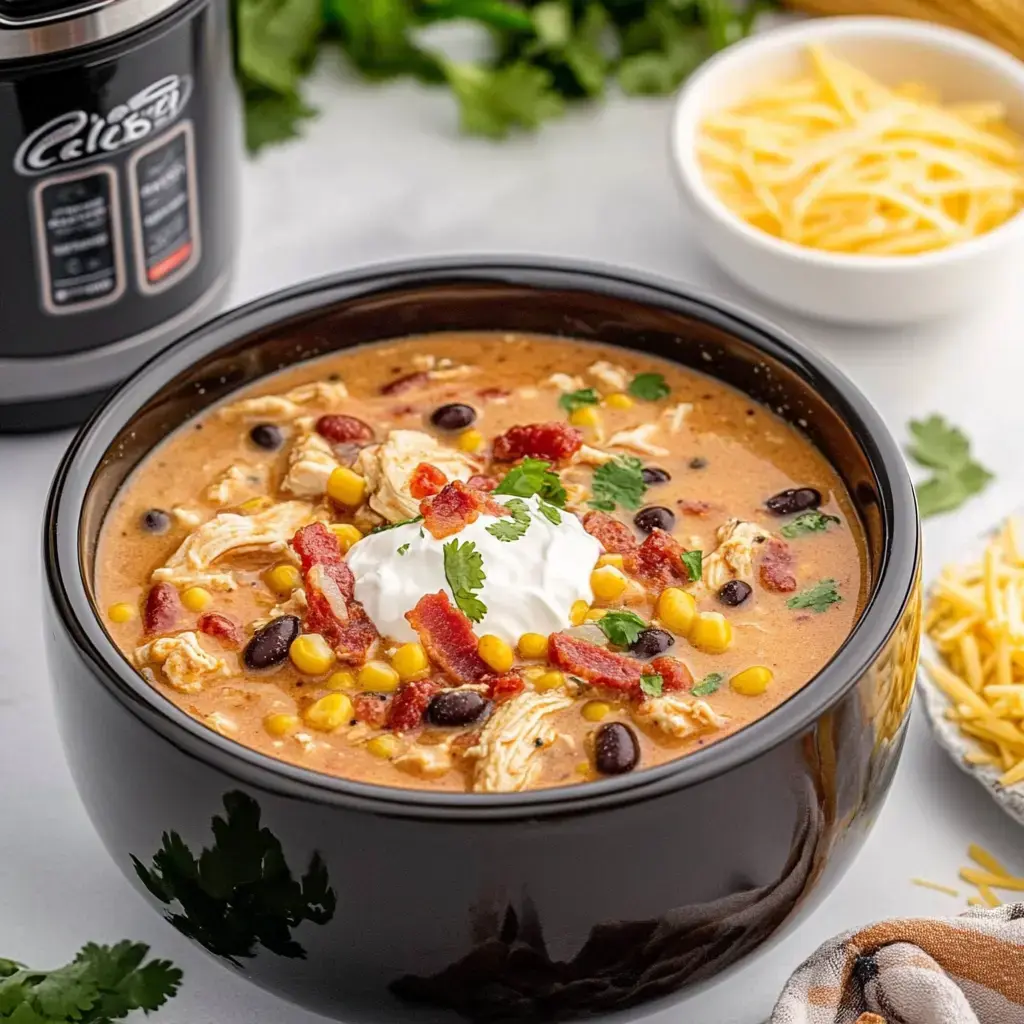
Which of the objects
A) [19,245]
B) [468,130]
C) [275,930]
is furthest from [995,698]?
[468,130]

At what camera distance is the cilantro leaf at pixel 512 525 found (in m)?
3.01

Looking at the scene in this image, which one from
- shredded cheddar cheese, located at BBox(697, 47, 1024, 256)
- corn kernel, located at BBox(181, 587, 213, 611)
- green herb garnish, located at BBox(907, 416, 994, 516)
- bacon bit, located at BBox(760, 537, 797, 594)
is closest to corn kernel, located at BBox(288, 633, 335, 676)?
corn kernel, located at BBox(181, 587, 213, 611)

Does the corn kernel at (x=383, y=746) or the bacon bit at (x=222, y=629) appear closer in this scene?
the corn kernel at (x=383, y=746)

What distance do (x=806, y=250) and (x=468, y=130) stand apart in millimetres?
1242

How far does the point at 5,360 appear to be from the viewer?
3.93 m

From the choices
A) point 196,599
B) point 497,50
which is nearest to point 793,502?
point 196,599

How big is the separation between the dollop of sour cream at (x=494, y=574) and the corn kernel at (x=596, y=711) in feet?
0.59

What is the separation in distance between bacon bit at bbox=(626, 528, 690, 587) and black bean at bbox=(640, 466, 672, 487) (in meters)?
0.21

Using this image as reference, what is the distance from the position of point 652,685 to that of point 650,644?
0.35 ft

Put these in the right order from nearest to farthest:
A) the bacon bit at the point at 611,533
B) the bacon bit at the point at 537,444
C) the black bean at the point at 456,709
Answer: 1. the black bean at the point at 456,709
2. the bacon bit at the point at 611,533
3. the bacon bit at the point at 537,444

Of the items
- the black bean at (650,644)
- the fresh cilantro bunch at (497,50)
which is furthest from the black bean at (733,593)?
Answer: the fresh cilantro bunch at (497,50)

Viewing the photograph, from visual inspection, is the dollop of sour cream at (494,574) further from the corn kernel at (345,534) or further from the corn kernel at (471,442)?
the corn kernel at (471,442)

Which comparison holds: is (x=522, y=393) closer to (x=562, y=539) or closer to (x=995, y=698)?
(x=562, y=539)

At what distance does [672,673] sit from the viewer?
2.84 metres
